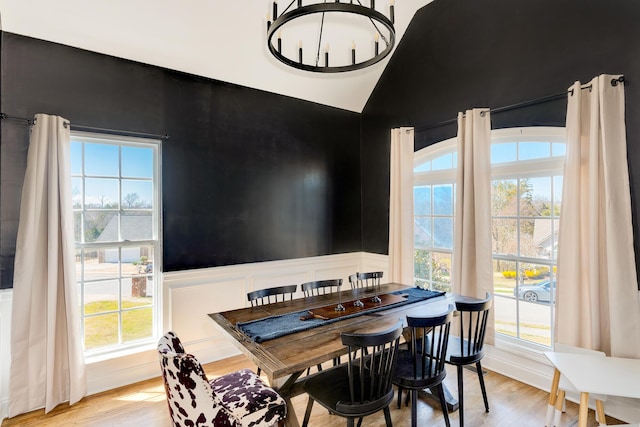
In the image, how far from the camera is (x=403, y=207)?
3.90 m

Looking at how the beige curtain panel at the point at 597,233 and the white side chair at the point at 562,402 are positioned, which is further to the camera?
the beige curtain panel at the point at 597,233

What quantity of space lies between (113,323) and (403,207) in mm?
3276

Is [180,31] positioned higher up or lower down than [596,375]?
higher up

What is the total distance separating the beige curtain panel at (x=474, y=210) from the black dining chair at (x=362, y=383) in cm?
168

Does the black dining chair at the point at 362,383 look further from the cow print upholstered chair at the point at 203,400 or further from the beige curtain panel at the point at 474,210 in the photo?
the beige curtain panel at the point at 474,210

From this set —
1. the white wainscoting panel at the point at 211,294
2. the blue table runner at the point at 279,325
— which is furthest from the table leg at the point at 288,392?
the white wainscoting panel at the point at 211,294

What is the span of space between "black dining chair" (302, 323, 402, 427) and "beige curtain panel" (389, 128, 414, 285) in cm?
203

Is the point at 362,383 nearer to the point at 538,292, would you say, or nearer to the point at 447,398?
the point at 447,398

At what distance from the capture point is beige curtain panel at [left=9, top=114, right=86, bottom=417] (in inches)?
98.0

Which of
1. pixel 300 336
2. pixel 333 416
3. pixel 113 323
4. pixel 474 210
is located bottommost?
pixel 333 416

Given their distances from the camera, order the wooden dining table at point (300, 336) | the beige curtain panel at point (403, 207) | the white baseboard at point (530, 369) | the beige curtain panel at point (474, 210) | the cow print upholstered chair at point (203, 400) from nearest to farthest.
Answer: the cow print upholstered chair at point (203, 400)
the wooden dining table at point (300, 336)
the white baseboard at point (530, 369)
the beige curtain panel at point (474, 210)
the beige curtain panel at point (403, 207)

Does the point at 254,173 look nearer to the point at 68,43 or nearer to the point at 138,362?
the point at 68,43

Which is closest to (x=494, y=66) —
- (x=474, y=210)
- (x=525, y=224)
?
(x=474, y=210)

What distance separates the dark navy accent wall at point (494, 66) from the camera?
A: 2389 mm
